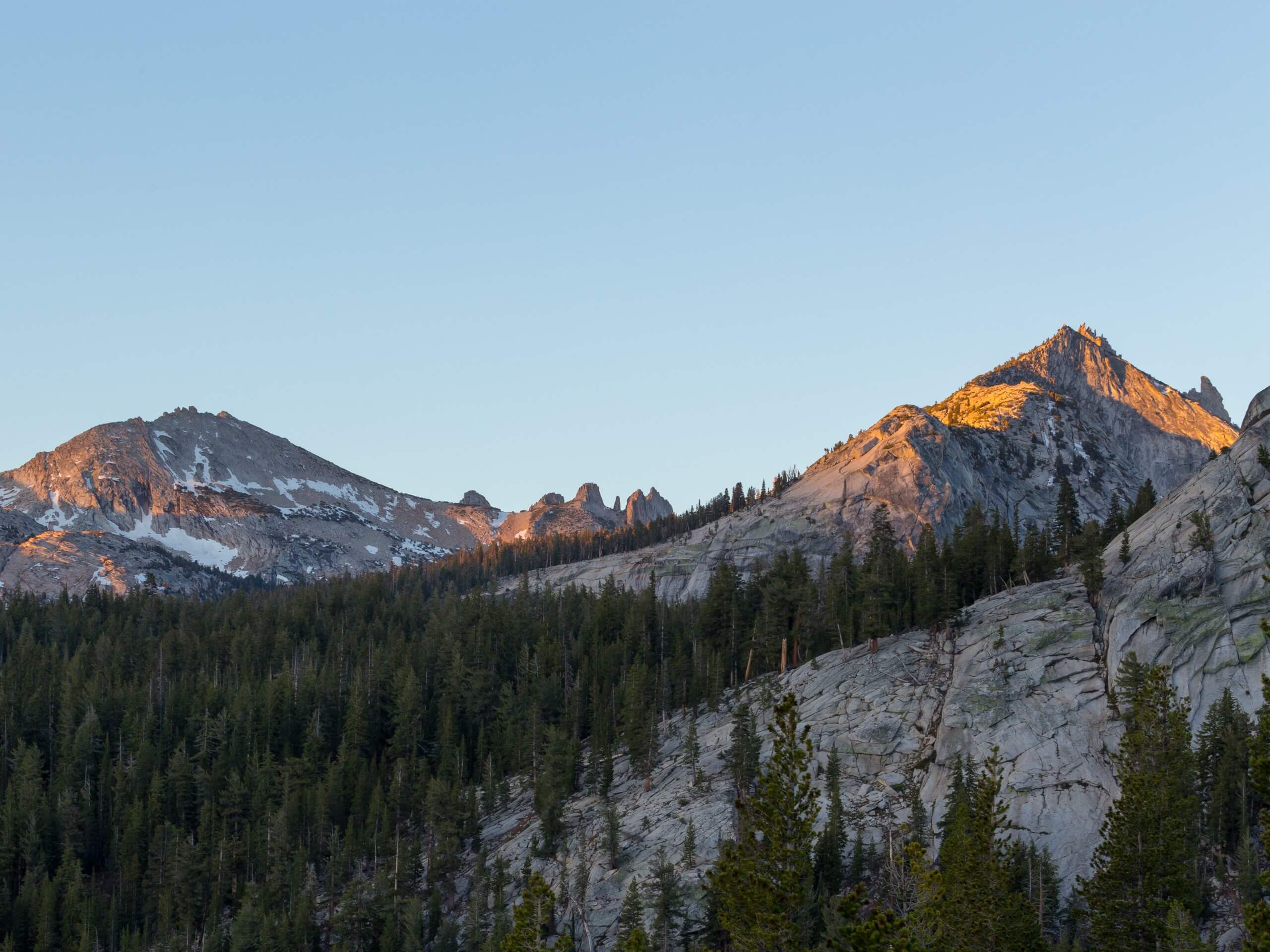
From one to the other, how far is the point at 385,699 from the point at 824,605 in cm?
5140

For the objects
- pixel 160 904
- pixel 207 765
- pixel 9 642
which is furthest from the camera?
pixel 9 642

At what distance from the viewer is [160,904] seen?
10144cm

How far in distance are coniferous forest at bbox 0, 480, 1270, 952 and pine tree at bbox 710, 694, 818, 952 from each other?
113 mm

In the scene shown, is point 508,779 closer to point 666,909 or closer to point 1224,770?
point 666,909

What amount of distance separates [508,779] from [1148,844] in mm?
71393

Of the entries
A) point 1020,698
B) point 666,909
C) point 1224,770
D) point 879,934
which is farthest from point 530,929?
point 1020,698

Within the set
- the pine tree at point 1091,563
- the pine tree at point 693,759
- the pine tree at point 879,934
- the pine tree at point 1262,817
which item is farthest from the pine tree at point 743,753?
the pine tree at point 1262,817

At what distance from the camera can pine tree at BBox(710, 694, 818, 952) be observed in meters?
41.2

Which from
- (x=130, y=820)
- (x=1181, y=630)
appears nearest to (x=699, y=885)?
(x=1181, y=630)

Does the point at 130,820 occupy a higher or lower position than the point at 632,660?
lower

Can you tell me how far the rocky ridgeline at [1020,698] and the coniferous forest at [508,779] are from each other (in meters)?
2.86

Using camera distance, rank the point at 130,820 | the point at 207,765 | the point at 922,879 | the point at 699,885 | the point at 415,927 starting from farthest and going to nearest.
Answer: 1. the point at 207,765
2. the point at 130,820
3. the point at 415,927
4. the point at 699,885
5. the point at 922,879

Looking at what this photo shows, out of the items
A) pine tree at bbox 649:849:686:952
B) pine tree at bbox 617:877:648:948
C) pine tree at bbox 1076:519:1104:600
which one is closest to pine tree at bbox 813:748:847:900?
pine tree at bbox 649:849:686:952

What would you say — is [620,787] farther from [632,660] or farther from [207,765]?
[207,765]
